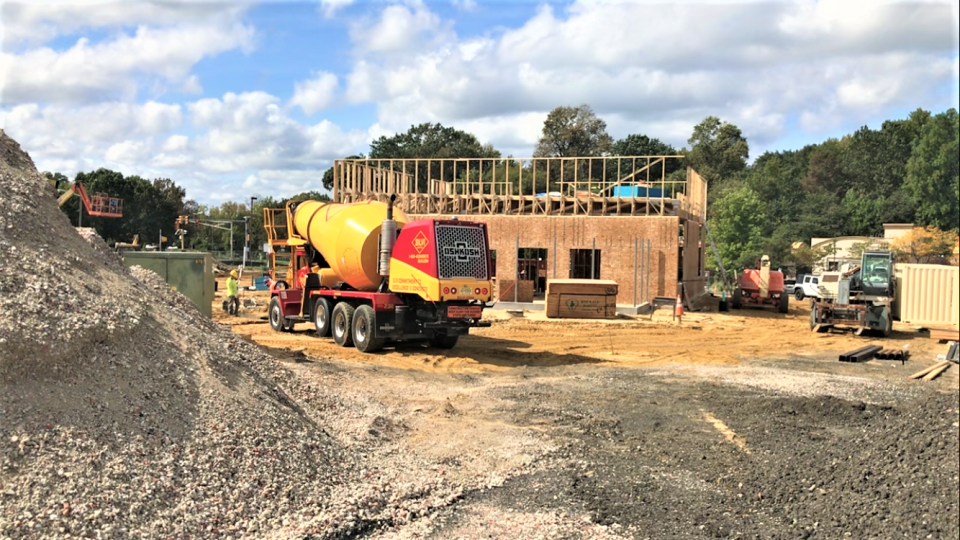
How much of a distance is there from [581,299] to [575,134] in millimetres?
47552

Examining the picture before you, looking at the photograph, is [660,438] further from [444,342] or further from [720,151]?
[720,151]

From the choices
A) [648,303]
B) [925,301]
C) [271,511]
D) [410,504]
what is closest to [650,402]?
[410,504]

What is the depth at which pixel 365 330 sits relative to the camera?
623 inches

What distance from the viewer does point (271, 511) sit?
558 cm

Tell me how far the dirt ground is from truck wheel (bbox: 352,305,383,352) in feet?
1.07

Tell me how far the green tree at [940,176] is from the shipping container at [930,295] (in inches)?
A: 421

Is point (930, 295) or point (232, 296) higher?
point (930, 295)

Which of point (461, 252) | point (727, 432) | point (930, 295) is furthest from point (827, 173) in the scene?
point (727, 432)

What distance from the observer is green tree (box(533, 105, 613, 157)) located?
2751 inches

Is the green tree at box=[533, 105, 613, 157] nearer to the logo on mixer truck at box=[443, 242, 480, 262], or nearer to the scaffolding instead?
the scaffolding

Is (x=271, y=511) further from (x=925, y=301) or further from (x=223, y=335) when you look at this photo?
(x=925, y=301)

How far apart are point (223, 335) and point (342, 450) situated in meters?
2.96

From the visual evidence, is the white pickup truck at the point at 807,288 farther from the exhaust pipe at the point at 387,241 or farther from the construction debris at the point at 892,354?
the exhaust pipe at the point at 387,241

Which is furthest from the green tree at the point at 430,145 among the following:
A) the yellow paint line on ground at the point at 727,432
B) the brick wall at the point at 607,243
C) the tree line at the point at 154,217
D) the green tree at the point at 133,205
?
the yellow paint line on ground at the point at 727,432
